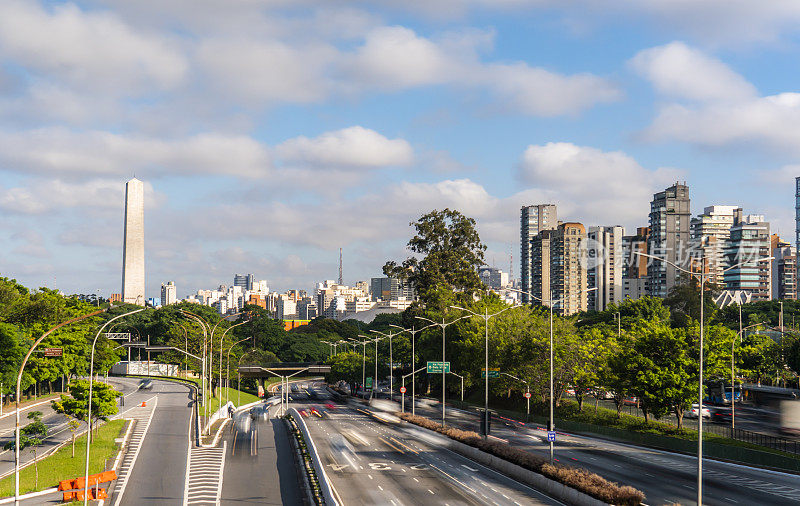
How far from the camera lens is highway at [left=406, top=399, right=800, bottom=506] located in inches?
1551

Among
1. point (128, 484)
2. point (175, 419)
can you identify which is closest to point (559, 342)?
point (175, 419)

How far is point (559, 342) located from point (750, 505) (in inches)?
1774

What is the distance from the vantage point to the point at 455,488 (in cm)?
4306

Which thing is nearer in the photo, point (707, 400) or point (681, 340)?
point (681, 340)

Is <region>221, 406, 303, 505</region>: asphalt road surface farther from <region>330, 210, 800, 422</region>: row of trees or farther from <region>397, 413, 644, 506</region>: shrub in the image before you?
<region>330, 210, 800, 422</region>: row of trees

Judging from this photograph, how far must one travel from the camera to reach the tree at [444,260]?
133 m

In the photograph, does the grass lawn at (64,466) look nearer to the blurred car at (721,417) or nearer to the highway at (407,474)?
the highway at (407,474)

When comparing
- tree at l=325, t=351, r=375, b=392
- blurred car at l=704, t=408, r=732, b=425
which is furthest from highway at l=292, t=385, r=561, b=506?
tree at l=325, t=351, r=375, b=392

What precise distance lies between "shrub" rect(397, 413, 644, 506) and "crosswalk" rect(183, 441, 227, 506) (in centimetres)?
1909

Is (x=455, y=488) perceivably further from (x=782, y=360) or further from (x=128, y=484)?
(x=782, y=360)

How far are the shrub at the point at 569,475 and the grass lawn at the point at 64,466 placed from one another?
27.6 m

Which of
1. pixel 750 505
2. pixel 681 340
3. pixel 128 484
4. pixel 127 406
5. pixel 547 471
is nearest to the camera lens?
pixel 750 505

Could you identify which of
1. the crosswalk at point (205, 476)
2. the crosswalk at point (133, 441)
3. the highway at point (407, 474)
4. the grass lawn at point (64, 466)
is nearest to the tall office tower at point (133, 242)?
the crosswalk at point (133, 441)

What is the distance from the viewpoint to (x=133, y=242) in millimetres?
189250
